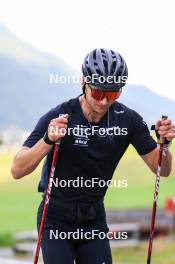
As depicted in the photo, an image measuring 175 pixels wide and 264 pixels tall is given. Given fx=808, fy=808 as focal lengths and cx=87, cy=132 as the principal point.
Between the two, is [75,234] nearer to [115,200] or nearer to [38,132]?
[38,132]

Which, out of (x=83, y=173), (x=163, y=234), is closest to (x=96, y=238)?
(x=83, y=173)

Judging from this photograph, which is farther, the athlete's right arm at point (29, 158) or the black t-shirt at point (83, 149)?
the black t-shirt at point (83, 149)

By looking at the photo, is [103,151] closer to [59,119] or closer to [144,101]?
[59,119]

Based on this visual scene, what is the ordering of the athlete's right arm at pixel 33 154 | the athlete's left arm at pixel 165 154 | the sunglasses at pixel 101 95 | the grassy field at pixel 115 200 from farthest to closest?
the grassy field at pixel 115 200 < the athlete's left arm at pixel 165 154 < the sunglasses at pixel 101 95 < the athlete's right arm at pixel 33 154

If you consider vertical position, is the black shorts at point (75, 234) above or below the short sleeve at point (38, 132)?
below

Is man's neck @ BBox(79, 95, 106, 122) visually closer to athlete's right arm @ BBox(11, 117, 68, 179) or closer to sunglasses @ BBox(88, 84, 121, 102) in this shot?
sunglasses @ BBox(88, 84, 121, 102)

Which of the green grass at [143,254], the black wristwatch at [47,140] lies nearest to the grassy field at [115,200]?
the green grass at [143,254]

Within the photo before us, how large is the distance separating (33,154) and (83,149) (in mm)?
277

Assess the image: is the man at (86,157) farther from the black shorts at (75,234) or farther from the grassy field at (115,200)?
the grassy field at (115,200)

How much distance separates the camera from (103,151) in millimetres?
4246

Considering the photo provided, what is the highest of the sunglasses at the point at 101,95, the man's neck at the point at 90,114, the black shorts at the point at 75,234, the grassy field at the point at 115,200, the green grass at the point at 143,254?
the grassy field at the point at 115,200

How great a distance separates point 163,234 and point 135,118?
8.39 metres

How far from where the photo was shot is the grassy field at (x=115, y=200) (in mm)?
11797

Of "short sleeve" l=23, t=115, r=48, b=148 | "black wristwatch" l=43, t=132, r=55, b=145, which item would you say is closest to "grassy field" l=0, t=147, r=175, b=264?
"short sleeve" l=23, t=115, r=48, b=148
